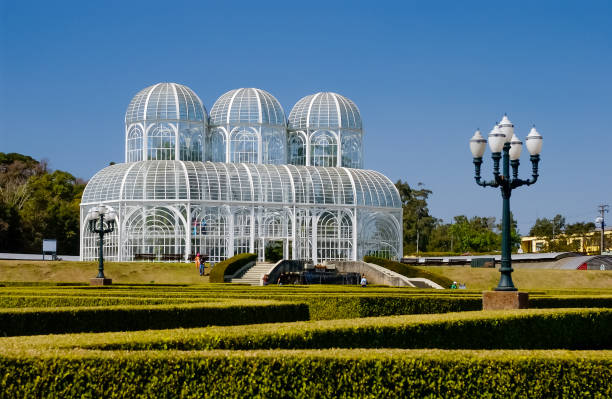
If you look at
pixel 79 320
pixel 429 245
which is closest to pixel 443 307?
pixel 79 320

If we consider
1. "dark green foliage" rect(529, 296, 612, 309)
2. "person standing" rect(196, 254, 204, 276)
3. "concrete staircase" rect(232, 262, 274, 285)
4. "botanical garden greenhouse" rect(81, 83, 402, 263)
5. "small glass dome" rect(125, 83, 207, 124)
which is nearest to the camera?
"dark green foliage" rect(529, 296, 612, 309)

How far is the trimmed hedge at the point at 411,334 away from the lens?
9.65 metres

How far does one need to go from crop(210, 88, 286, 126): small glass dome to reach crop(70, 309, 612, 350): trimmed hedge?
4567cm

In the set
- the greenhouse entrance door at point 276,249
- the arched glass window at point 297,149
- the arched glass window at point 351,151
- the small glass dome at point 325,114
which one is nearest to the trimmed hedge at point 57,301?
the greenhouse entrance door at point 276,249

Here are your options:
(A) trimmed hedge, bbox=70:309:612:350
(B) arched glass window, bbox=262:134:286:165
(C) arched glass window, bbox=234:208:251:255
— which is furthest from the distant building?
(A) trimmed hedge, bbox=70:309:612:350

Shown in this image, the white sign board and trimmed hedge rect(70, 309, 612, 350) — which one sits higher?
the white sign board

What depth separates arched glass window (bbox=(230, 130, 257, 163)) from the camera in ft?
199

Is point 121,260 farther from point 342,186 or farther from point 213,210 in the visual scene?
point 342,186

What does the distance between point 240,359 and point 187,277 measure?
3786 cm

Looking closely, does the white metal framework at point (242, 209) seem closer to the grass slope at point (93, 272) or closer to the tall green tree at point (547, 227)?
the grass slope at point (93, 272)

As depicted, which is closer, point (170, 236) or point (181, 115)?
point (170, 236)

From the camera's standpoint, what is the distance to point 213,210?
53781mm

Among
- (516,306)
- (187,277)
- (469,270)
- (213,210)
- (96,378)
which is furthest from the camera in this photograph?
(213,210)

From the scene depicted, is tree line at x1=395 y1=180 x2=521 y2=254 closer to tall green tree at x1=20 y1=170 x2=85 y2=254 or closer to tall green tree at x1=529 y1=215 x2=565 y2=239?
tall green tree at x1=529 y1=215 x2=565 y2=239
